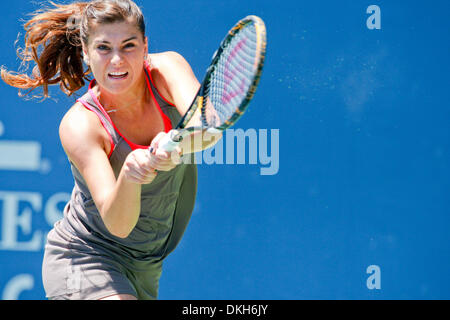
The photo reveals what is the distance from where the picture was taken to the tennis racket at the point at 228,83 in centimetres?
161

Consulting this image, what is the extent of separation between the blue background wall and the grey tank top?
74 centimetres

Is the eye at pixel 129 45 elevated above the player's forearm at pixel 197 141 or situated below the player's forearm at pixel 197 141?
above

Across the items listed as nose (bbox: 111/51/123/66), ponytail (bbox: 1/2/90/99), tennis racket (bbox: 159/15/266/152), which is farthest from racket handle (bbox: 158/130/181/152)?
ponytail (bbox: 1/2/90/99)

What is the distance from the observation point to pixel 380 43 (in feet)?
9.78

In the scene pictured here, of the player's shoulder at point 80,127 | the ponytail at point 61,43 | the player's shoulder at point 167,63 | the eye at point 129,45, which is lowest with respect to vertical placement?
the player's shoulder at point 80,127

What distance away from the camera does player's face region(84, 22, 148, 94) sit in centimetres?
197

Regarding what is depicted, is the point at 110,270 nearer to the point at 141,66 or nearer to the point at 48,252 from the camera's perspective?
the point at 48,252

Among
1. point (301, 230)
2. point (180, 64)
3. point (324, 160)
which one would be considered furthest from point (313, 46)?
point (180, 64)

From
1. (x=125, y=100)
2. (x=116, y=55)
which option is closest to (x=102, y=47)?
(x=116, y=55)

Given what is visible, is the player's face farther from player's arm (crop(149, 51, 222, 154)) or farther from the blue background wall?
the blue background wall

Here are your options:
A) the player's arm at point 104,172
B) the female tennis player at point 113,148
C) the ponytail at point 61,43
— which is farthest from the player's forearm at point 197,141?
the ponytail at point 61,43

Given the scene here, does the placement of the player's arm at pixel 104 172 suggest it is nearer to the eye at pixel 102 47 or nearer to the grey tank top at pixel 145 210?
the grey tank top at pixel 145 210

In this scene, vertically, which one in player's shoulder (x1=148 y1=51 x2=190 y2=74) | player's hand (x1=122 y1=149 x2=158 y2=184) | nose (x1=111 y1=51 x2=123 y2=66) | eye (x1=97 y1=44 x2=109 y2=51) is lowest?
player's hand (x1=122 y1=149 x2=158 y2=184)

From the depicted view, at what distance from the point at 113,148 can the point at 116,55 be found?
0.27 m
